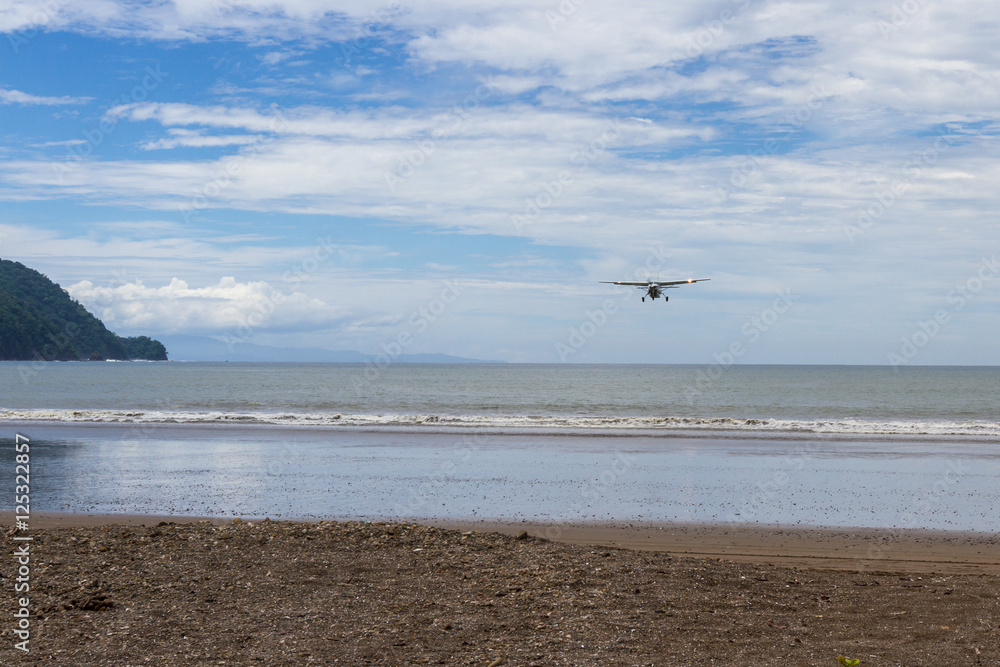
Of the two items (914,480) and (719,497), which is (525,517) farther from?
(914,480)

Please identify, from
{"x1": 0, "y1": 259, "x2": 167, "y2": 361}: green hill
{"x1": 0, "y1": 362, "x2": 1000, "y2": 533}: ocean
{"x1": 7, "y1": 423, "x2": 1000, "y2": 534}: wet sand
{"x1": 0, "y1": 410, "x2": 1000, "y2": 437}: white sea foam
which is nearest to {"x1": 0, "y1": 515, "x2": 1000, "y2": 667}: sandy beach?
{"x1": 7, "y1": 423, "x2": 1000, "y2": 534}: wet sand

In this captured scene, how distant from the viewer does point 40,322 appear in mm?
164125

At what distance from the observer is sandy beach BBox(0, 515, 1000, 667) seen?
687 centimetres

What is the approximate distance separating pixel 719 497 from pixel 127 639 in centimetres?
1343

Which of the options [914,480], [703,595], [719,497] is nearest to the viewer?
[703,595]

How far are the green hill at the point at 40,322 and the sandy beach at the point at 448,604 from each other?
167763 millimetres

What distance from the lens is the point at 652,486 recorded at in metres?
19.0

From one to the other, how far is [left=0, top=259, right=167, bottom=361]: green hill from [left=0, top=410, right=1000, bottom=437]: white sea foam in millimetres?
130527

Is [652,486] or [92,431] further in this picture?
[92,431]

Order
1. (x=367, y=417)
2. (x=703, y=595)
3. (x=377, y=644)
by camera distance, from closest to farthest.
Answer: (x=377, y=644)
(x=703, y=595)
(x=367, y=417)

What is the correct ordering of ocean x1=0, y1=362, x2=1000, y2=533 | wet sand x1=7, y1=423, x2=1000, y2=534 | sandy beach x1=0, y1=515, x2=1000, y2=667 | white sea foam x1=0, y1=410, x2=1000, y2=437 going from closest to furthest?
1. sandy beach x1=0, y1=515, x2=1000, y2=667
2. wet sand x1=7, y1=423, x2=1000, y2=534
3. ocean x1=0, y1=362, x2=1000, y2=533
4. white sea foam x1=0, y1=410, x2=1000, y2=437

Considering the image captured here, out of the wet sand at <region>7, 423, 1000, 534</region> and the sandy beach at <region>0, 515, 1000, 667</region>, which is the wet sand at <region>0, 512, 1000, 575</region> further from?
the sandy beach at <region>0, 515, 1000, 667</region>

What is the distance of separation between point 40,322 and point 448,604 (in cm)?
18383

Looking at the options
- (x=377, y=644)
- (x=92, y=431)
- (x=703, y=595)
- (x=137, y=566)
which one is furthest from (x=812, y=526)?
(x=92, y=431)
